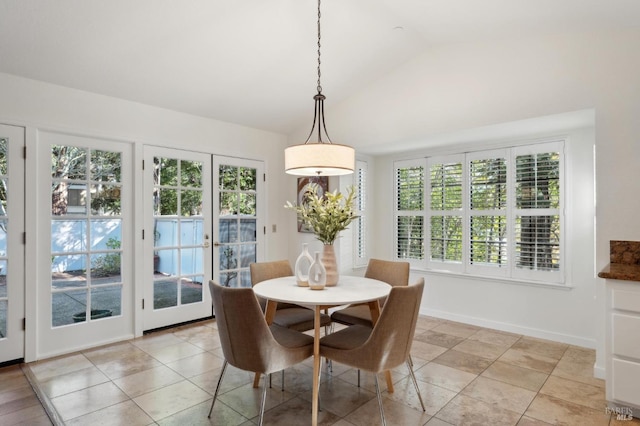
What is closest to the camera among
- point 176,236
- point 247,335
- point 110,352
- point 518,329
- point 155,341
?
point 247,335

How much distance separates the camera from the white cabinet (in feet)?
7.14

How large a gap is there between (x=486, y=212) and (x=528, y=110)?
1294mm

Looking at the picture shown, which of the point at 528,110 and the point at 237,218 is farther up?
the point at 528,110

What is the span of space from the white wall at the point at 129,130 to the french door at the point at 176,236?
0.11 meters

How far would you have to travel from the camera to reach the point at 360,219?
487 cm

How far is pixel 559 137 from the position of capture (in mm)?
3574

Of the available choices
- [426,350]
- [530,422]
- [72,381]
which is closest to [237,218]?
[72,381]

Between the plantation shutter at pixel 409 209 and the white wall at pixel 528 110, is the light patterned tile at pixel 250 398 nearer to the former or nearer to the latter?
the white wall at pixel 528 110

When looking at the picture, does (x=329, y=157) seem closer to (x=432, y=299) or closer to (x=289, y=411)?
(x=289, y=411)

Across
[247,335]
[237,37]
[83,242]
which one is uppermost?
[237,37]

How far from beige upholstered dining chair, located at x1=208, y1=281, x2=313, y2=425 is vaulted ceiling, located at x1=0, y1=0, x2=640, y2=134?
2.01 m

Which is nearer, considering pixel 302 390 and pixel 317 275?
pixel 317 275

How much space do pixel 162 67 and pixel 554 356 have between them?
13.7 ft

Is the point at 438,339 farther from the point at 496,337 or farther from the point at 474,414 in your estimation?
the point at 474,414
